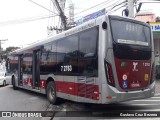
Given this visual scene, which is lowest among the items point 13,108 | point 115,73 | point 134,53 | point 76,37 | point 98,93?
point 13,108

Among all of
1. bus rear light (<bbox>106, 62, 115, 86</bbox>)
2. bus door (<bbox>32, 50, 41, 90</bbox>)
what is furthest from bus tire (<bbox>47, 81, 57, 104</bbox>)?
bus rear light (<bbox>106, 62, 115, 86</bbox>)

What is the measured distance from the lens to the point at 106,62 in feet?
27.9

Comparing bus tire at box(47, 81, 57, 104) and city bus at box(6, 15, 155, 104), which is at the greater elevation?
city bus at box(6, 15, 155, 104)

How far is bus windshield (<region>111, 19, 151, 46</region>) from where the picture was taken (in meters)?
8.91

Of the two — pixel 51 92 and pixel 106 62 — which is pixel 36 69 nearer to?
pixel 51 92

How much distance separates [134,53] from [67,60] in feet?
9.13

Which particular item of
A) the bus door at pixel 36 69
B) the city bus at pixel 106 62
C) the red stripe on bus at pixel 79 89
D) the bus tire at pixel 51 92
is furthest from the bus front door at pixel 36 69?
the red stripe on bus at pixel 79 89

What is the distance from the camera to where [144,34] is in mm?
9820

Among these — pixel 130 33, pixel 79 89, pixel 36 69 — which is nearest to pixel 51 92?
pixel 36 69

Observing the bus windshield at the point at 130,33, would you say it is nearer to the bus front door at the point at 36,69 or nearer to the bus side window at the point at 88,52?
the bus side window at the point at 88,52

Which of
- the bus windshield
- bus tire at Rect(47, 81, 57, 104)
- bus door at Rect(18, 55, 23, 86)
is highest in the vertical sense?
the bus windshield

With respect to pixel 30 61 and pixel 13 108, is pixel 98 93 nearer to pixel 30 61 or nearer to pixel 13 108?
pixel 13 108

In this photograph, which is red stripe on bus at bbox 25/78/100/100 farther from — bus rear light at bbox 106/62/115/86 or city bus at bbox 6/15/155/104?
bus rear light at bbox 106/62/115/86

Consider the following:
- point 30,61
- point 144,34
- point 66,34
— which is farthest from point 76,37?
point 30,61
